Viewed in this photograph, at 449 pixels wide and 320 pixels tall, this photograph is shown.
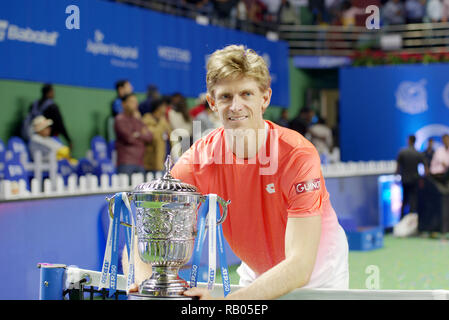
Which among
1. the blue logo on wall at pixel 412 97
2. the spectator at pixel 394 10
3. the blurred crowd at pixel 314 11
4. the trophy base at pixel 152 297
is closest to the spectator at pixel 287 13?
the blurred crowd at pixel 314 11

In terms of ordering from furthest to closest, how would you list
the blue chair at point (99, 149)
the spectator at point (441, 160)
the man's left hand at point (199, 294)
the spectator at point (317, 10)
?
the spectator at point (317, 10) → the spectator at point (441, 160) → the blue chair at point (99, 149) → the man's left hand at point (199, 294)

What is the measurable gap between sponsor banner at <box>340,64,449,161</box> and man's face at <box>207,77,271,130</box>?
1157cm

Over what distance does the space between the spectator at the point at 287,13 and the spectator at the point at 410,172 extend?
4662 millimetres

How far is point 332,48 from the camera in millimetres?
14688

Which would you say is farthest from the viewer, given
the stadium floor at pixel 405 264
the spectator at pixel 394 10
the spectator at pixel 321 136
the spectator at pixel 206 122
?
the spectator at pixel 394 10

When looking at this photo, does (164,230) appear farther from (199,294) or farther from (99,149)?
(99,149)

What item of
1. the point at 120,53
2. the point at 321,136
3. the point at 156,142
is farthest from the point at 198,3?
the point at 156,142

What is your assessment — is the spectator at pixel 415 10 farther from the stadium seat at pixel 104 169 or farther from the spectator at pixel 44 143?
the spectator at pixel 44 143

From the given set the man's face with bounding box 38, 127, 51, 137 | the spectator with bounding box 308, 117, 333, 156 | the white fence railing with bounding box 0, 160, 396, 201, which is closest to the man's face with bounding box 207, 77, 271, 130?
the white fence railing with bounding box 0, 160, 396, 201

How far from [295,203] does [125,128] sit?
176 inches

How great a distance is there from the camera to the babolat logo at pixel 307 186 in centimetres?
165

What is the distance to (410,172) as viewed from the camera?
8.91 metres

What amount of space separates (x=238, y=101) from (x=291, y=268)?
0.39 metres
